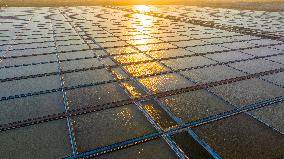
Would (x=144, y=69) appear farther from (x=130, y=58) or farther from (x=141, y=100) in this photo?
(x=141, y=100)

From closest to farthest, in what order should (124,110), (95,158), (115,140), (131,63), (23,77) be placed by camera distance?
(95,158) → (115,140) → (124,110) → (23,77) → (131,63)

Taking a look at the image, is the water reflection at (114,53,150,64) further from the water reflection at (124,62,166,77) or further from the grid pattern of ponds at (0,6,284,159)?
the water reflection at (124,62,166,77)

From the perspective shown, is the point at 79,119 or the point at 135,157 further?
the point at 79,119

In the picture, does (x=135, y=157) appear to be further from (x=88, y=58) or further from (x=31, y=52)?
(x=31, y=52)

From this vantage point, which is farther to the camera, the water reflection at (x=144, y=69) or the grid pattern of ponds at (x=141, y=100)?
the water reflection at (x=144, y=69)

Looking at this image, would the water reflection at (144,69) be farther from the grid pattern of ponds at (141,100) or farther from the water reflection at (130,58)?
the water reflection at (130,58)

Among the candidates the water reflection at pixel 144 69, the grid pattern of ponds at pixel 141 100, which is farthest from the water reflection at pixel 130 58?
the water reflection at pixel 144 69

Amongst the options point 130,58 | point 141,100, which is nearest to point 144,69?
point 130,58

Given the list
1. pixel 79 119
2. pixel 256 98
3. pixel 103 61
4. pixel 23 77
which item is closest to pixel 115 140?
pixel 79 119
